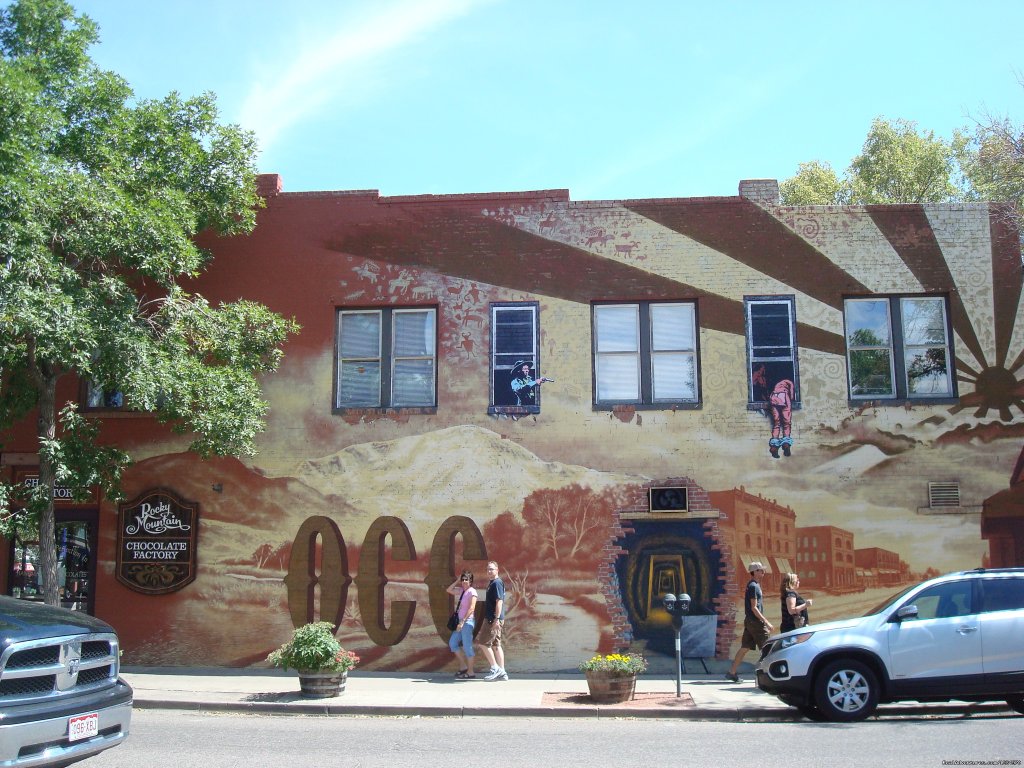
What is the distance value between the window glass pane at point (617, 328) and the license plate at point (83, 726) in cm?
999

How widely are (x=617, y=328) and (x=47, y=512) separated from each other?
28.7 feet

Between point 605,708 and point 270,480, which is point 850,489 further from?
point 270,480

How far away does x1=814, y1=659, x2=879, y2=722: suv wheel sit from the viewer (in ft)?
33.5

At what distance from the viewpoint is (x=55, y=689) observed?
22.6 feet

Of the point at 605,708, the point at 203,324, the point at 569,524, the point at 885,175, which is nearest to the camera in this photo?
the point at 605,708

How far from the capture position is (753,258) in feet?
50.6

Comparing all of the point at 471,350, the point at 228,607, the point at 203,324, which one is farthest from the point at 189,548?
the point at 471,350

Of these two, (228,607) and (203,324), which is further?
(228,607)

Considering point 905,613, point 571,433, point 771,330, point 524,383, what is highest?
point 771,330

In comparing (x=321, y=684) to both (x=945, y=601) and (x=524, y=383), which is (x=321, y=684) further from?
(x=945, y=601)

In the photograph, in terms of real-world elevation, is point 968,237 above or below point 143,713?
above

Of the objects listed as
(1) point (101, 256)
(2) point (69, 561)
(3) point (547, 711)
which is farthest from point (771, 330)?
(2) point (69, 561)

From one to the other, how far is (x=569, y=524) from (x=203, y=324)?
6.16 metres

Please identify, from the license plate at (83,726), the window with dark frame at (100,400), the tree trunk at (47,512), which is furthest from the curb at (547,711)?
the window with dark frame at (100,400)
